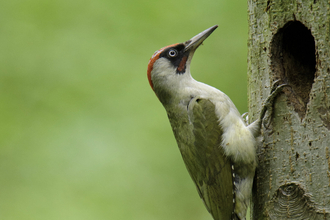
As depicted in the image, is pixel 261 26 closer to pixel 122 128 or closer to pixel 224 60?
pixel 224 60

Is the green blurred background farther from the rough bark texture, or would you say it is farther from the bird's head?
the rough bark texture

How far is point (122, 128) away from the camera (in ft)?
20.1

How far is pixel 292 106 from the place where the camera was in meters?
3.34

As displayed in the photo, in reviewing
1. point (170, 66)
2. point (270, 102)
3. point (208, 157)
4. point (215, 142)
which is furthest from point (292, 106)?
point (170, 66)

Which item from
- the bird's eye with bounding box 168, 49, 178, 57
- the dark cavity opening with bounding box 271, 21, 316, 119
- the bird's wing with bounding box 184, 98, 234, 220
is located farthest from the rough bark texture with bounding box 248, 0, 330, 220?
the bird's eye with bounding box 168, 49, 178, 57

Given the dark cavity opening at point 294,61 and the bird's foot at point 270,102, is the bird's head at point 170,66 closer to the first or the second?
the dark cavity opening at point 294,61

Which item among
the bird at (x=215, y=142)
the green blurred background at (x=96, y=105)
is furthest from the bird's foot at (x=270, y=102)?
the green blurred background at (x=96, y=105)

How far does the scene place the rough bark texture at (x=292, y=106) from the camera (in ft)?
9.95

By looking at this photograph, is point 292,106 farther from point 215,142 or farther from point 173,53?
point 173,53

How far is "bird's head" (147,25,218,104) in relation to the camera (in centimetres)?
427

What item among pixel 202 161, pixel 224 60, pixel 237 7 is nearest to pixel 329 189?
pixel 202 161

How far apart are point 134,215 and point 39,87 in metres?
2.36

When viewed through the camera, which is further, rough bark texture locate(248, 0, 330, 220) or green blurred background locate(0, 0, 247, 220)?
green blurred background locate(0, 0, 247, 220)

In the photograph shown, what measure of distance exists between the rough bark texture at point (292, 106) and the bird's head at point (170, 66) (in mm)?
846
